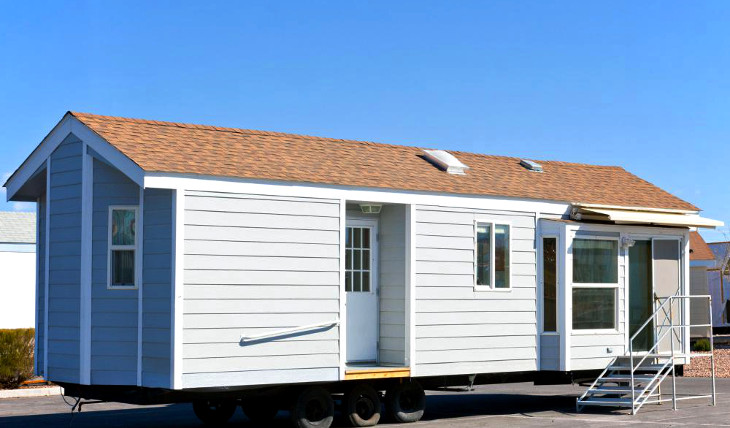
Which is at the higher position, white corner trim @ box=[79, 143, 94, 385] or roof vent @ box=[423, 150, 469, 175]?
roof vent @ box=[423, 150, 469, 175]

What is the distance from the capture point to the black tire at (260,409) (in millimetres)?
14367

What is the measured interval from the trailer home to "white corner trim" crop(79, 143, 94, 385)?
25 mm

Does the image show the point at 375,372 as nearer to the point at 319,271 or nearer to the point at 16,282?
the point at 319,271

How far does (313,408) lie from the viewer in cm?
1388

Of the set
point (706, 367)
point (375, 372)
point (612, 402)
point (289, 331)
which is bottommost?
point (706, 367)

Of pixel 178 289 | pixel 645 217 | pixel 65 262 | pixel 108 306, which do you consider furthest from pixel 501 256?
pixel 65 262

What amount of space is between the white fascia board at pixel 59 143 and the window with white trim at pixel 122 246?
0.68 m

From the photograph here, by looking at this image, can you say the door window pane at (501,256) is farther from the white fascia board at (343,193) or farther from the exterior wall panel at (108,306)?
the exterior wall panel at (108,306)

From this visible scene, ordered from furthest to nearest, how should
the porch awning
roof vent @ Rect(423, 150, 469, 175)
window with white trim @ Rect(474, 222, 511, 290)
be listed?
1. the porch awning
2. roof vent @ Rect(423, 150, 469, 175)
3. window with white trim @ Rect(474, 222, 511, 290)

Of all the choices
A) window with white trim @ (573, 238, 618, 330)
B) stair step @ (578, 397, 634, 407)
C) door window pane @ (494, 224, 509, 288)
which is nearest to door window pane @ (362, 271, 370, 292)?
door window pane @ (494, 224, 509, 288)

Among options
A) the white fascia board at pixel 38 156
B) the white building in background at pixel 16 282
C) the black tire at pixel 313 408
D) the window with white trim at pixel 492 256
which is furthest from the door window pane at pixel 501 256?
the white building in background at pixel 16 282

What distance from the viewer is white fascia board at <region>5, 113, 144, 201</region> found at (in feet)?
41.3

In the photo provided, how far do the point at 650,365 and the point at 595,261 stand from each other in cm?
188

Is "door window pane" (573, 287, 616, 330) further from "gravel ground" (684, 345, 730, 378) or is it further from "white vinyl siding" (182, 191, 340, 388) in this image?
"gravel ground" (684, 345, 730, 378)
